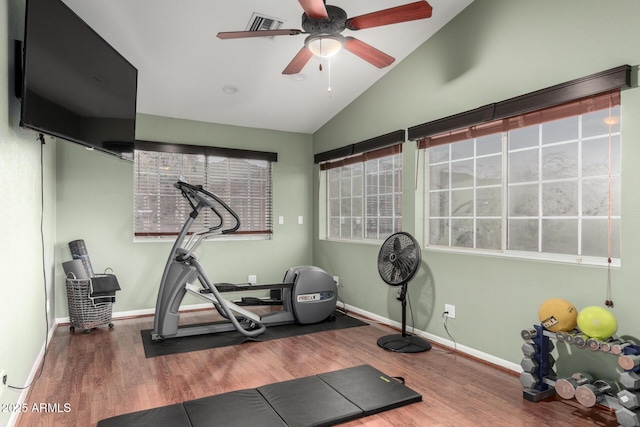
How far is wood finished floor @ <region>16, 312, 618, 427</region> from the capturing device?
2330mm

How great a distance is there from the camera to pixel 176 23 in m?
3.28

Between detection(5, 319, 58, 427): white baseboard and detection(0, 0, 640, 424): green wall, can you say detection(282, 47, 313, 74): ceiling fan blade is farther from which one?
detection(5, 319, 58, 427): white baseboard

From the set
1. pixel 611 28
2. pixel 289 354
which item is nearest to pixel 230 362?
pixel 289 354

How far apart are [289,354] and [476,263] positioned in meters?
1.81

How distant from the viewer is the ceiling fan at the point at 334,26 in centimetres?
230

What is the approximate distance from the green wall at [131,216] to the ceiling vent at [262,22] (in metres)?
2.08

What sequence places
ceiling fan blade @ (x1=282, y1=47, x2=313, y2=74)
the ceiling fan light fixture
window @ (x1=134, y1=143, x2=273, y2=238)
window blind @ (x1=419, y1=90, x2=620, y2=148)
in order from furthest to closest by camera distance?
window @ (x1=134, y1=143, x2=273, y2=238), ceiling fan blade @ (x1=282, y1=47, x2=313, y2=74), the ceiling fan light fixture, window blind @ (x1=419, y1=90, x2=620, y2=148)

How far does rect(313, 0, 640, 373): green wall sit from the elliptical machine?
766 mm

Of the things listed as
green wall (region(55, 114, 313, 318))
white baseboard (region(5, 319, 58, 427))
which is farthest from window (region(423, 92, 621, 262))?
white baseboard (region(5, 319, 58, 427))

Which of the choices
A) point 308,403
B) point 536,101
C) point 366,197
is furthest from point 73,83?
point 366,197

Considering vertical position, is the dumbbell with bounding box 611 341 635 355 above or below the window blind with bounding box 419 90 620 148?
below

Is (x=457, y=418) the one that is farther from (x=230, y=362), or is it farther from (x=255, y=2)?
(x=255, y=2)

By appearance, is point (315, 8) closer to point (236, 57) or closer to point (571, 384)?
point (236, 57)

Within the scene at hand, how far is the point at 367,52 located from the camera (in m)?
2.88
